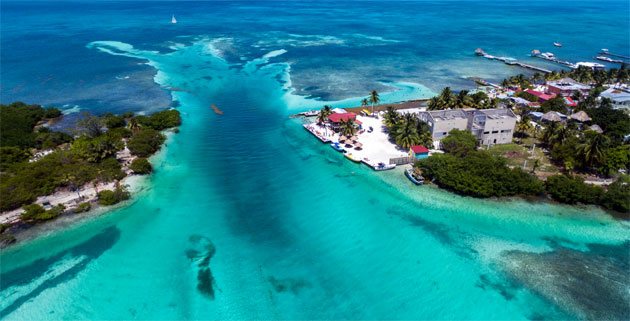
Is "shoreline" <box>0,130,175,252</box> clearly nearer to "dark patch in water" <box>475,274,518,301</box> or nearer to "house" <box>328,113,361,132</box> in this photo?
"house" <box>328,113,361,132</box>

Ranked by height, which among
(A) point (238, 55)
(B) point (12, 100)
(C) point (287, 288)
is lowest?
(C) point (287, 288)

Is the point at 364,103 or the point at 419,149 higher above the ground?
the point at 364,103

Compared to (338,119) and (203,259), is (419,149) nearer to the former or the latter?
(338,119)

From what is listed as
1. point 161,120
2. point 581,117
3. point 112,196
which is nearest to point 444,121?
point 581,117

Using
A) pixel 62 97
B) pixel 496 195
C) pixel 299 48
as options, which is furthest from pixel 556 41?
pixel 62 97

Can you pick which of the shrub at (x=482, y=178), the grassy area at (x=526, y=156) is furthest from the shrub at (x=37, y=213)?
the grassy area at (x=526, y=156)

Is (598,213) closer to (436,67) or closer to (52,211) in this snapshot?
(52,211)
